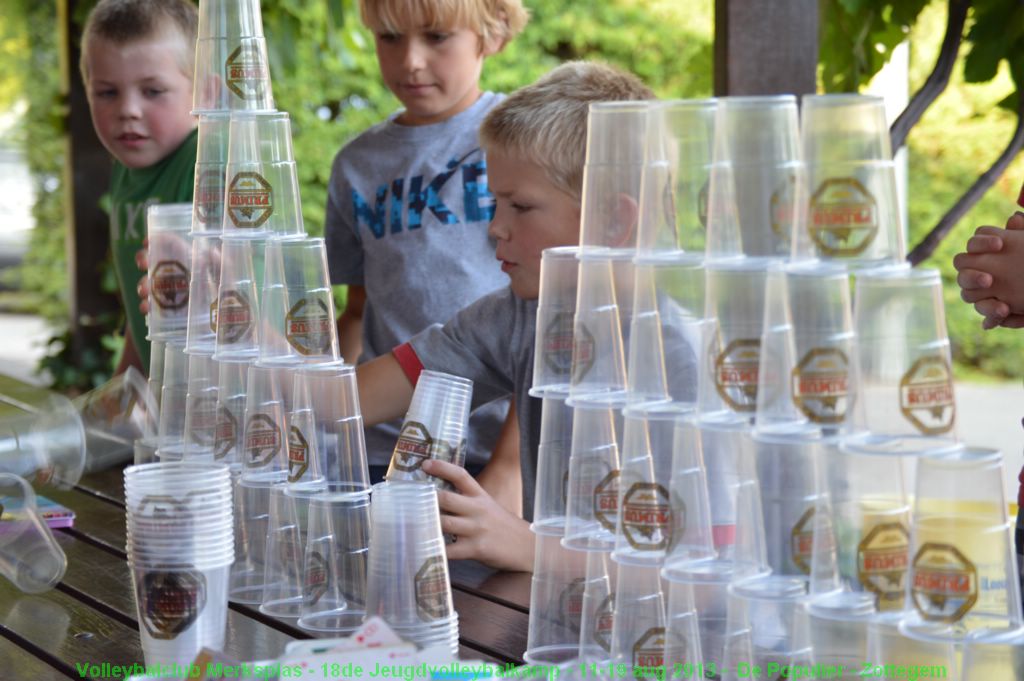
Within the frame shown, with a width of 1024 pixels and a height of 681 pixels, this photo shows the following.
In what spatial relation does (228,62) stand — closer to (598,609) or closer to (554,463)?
(554,463)

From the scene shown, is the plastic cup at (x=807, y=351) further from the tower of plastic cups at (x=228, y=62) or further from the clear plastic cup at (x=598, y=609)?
the tower of plastic cups at (x=228, y=62)

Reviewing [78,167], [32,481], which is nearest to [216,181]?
[32,481]

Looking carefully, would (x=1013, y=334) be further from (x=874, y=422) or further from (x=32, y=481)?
(x=874, y=422)

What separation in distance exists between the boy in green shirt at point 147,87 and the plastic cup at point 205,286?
0.82m

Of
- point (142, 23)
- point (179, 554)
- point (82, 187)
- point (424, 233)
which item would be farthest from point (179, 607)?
point (82, 187)

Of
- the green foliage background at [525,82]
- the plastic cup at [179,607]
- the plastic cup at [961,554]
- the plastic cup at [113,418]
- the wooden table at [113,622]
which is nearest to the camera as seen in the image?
the plastic cup at [961,554]

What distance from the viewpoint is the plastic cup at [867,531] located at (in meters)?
1.21

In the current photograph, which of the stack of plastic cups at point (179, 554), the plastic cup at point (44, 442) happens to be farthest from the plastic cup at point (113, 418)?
the stack of plastic cups at point (179, 554)

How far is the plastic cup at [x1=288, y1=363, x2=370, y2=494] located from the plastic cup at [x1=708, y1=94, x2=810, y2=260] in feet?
1.87

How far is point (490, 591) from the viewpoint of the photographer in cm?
177

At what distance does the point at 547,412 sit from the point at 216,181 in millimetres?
636

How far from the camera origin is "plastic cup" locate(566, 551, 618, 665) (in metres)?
1.42

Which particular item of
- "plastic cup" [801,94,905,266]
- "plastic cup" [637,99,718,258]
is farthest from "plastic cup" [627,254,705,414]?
"plastic cup" [801,94,905,266]

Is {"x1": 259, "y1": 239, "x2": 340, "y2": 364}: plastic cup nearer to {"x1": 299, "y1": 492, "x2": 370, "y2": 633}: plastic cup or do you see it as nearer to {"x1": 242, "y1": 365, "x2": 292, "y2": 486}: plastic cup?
{"x1": 242, "y1": 365, "x2": 292, "y2": 486}: plastic cup
